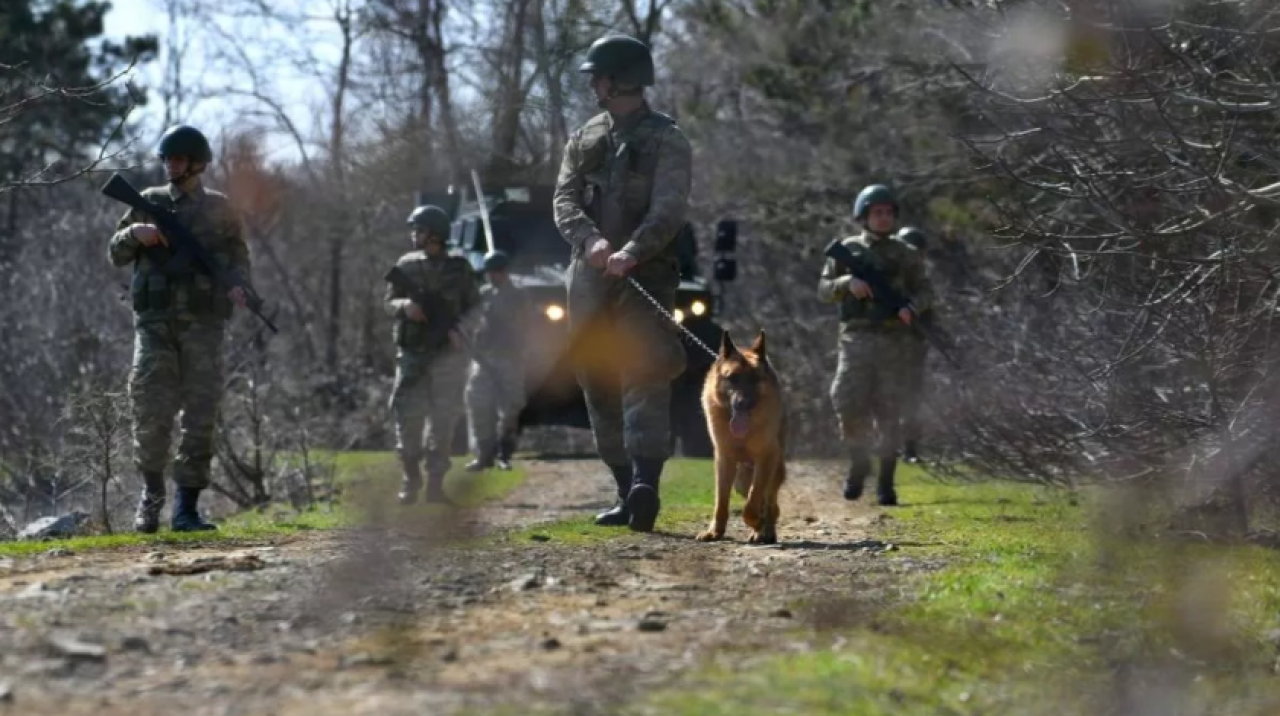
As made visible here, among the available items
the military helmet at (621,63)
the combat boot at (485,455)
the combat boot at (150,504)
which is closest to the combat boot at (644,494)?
the military helmet at (621,63)

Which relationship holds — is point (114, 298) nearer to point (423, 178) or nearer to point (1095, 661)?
point (423, 178)

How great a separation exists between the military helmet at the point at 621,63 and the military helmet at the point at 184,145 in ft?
8.02

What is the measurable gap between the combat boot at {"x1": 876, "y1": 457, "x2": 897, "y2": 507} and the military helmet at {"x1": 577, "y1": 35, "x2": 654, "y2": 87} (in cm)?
452

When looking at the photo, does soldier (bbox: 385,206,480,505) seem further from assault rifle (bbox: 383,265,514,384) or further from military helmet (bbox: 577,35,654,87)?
military helmet (bbox: 577,35,654,87)

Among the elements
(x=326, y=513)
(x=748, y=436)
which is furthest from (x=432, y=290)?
(x=748, y=436)

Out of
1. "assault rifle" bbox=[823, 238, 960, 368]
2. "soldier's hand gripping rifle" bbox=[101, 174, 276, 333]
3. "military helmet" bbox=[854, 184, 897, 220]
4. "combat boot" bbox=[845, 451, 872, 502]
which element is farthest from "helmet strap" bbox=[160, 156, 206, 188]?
"combat boot" bbox=[845, 451, 872, 502]

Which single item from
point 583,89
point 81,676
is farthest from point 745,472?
point 583,89

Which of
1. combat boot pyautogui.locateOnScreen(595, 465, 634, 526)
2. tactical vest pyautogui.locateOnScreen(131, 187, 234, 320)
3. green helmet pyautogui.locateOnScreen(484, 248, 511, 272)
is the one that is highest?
green helmet pyautogui.locateOnScreen(484, 248, 511, 272)

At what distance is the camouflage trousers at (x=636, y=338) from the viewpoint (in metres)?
10.6

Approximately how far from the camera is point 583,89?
2394cm

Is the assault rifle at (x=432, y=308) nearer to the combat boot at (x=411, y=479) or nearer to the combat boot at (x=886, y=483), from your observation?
the combat boot at (x=411, y=479)

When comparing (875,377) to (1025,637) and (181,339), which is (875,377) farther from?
(1025,637)

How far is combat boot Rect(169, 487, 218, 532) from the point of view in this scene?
11570 millimetres

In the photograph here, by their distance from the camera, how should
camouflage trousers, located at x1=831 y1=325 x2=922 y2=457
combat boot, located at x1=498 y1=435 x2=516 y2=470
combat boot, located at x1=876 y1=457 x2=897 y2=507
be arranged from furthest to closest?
combat boot, located at x1=498 y1=435 x2=516 y2=470, camouflage trousers, located at x1=831 y1=325 x2=922 y2=457, combat boot, located at x1=876 y1=457 x2=897 y2=507
